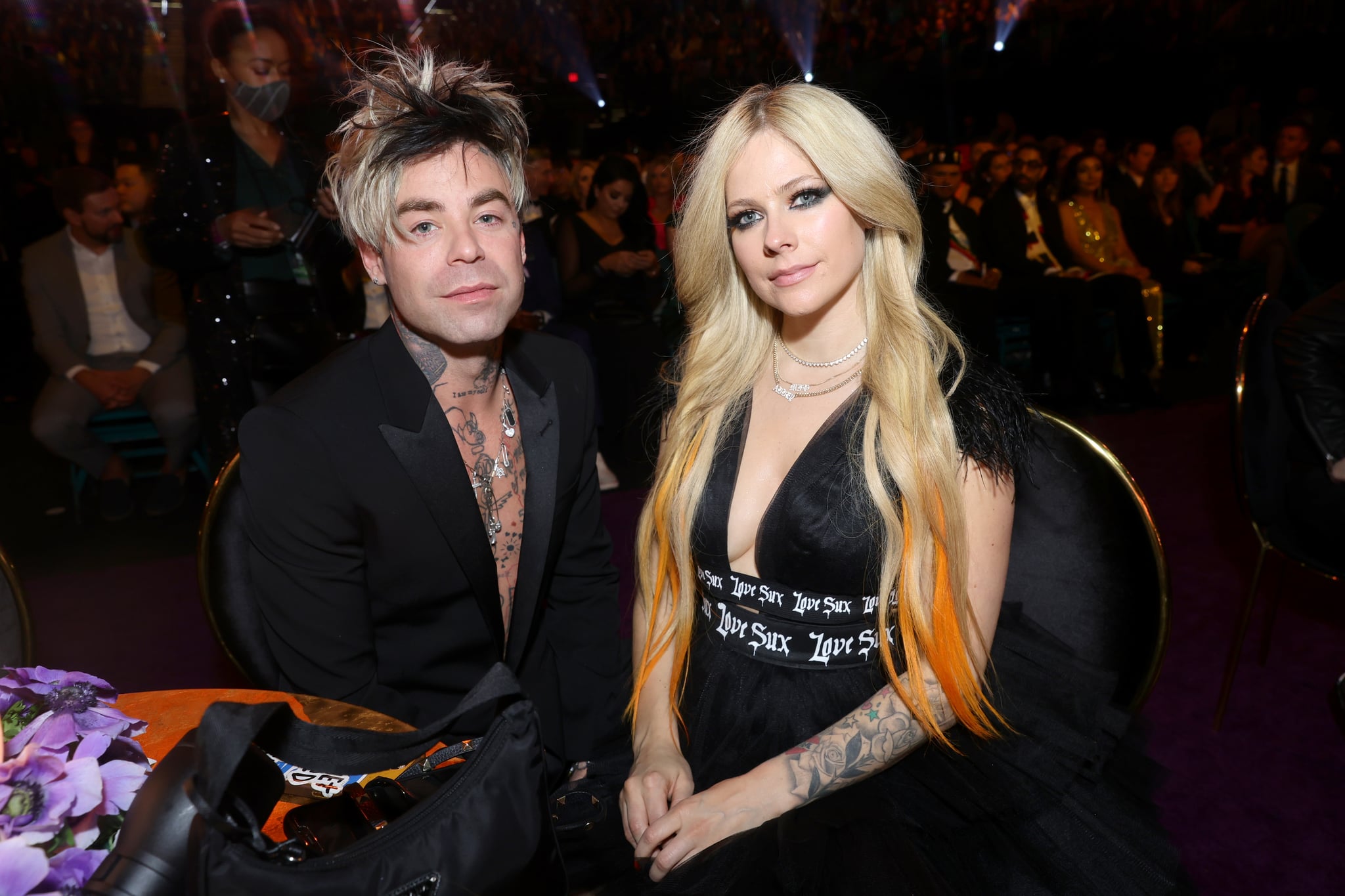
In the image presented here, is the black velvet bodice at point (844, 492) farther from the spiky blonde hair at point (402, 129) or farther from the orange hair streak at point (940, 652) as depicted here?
the spiky blonde hair at point (402, 129)

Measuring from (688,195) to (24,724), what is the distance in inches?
48.4

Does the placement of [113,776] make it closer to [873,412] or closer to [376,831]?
[376,831]

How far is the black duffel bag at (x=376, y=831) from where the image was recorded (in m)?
0.81

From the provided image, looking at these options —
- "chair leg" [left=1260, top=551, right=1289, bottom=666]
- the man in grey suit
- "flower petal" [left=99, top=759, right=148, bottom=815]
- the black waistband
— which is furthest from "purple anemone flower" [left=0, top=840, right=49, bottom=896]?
the man in grey suit

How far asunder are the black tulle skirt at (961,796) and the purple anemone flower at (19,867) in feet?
2.34

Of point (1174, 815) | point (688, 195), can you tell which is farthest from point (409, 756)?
point (1174, 815)

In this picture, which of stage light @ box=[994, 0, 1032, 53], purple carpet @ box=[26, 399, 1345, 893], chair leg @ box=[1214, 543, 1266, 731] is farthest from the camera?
stage light @ box=[994, 0, 1032, 53]

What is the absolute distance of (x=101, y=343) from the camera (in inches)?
172

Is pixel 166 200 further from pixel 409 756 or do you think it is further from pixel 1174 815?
pixel 1174 815

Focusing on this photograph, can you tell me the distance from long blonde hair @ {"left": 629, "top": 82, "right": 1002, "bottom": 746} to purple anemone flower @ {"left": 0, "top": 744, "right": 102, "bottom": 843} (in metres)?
0.93

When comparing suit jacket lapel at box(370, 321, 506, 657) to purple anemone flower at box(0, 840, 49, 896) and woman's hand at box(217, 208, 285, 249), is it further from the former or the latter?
woman's hand at box(217, 208, 285, 249)

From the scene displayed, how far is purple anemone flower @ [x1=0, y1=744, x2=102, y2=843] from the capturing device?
31.0 inches

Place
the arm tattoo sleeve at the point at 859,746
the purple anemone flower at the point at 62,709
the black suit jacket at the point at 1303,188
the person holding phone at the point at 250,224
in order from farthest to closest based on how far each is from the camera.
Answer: the black suit jacket at the point at 1303,188
the person holding phone at the point at 250,224
the arm tattoo sleeve at the point at 859,746
the purple anemone flower at the point at 62,709

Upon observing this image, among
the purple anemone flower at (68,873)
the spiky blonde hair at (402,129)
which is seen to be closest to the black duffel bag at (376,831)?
the purple anemone flower at (68,873)
